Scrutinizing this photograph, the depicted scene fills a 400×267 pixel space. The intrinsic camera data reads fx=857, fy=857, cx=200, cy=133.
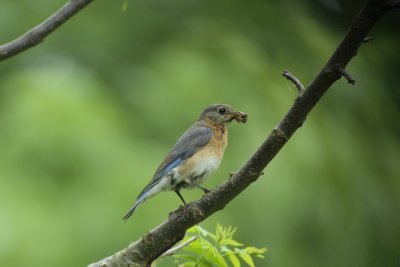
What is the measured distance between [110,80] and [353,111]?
297 centimetres

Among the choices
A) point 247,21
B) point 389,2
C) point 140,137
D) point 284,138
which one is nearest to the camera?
point 389,2

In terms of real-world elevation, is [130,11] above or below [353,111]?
above

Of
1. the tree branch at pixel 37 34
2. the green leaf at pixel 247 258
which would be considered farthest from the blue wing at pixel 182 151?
the tree branch at pixel 37 34

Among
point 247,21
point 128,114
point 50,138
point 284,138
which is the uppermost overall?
point 247,21

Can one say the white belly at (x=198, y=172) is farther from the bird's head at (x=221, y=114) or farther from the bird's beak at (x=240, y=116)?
the bird's head at (x=221, y=114)

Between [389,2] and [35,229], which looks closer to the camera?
[389,2]

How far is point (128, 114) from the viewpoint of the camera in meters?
8.16

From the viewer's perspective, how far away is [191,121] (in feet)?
25.7

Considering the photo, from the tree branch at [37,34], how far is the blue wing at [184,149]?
79.4 inches

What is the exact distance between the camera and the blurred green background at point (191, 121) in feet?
20.7

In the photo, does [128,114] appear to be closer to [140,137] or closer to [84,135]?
[140,137]

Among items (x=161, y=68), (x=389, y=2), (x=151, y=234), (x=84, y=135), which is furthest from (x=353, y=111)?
(x=389, y=2)

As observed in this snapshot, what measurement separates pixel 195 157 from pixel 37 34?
224cm

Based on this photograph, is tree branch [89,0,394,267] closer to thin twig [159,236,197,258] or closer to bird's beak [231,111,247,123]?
thin twig [159,236,197,258]
